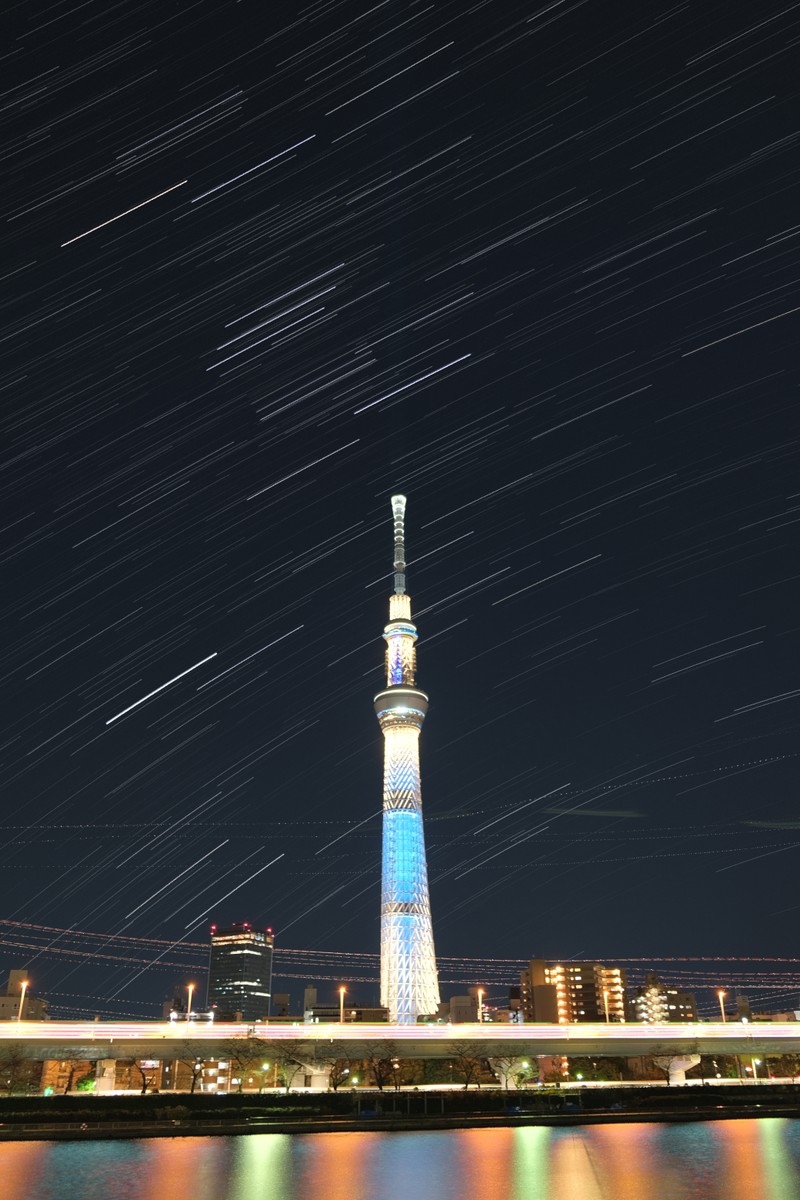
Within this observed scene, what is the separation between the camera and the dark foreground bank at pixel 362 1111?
42.0 meters

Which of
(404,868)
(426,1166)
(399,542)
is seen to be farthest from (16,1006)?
(426,1166)

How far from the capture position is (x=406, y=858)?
393 ft

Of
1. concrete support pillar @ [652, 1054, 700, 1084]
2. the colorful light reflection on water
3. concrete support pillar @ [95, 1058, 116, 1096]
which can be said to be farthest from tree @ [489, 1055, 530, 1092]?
the colorful light reflection on water

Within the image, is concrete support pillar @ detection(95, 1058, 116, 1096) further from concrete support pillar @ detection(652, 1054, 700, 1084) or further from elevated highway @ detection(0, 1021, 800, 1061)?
concrete support pillar @ detection(652, 1054, 700, 1084)

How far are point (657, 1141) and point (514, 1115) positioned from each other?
43.0 feet

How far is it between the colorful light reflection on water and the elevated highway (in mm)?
20710

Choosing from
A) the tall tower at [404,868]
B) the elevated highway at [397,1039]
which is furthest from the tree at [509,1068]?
the tall tower at [404,868]

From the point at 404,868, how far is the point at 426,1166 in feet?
304

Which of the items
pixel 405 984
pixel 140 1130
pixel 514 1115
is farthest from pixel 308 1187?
pixel 405 984

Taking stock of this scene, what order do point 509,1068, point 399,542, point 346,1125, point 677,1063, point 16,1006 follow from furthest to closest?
1. point 399,542
2. point 16,1006
3. point 677,1063
4. point 509,1068
5. point 346,1125

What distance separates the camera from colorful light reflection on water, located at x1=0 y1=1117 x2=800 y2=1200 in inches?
881

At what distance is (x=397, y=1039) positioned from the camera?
6650cm

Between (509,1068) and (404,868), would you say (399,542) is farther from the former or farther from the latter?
(509,1068)

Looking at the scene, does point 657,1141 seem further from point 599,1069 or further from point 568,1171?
point 599,1069
